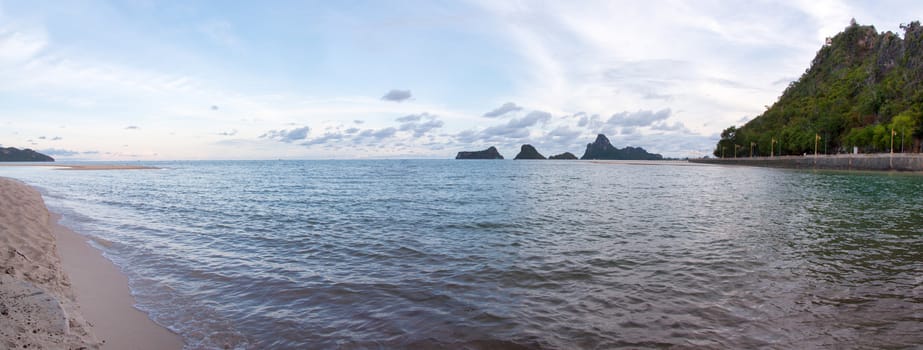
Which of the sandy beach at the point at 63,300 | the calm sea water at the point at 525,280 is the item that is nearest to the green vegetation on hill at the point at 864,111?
the calm sea water at the point at 525,280

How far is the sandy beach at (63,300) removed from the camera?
5751 millimetres

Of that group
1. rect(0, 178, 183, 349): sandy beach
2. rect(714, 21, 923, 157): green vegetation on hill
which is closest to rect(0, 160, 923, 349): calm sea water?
rect(0, 178, 183, 349): sandy beach

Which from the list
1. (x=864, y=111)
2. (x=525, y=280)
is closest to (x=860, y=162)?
(x=864, y=111)

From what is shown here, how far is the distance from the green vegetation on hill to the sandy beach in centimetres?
12630

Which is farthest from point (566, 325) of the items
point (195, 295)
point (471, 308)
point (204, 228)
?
point (204, 228)

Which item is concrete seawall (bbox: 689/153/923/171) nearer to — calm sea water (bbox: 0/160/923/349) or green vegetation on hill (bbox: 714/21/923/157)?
green vegetation on hill (bbox: 714/21/923/157)

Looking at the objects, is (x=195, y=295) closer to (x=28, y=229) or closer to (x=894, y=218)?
(x=28, y=229)

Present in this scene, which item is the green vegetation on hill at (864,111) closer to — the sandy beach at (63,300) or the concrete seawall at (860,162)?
the concrete seawall at (860,162)

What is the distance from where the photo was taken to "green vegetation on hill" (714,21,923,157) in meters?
100

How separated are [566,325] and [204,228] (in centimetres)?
1674

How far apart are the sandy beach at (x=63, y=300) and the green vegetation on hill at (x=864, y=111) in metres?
126

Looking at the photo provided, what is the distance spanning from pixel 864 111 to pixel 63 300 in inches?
7011

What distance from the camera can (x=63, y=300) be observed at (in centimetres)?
807

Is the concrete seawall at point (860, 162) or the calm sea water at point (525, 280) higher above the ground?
the concrete seawall at point (860, 162)
